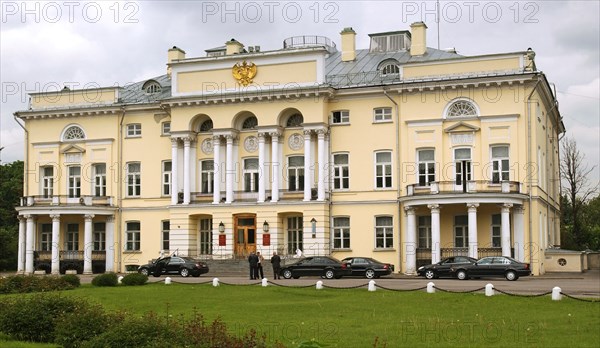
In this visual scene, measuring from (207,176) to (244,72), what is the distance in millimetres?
6963

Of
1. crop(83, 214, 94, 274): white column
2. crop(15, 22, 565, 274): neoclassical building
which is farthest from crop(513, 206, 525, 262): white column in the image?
crop(83, 214, 94, 274): white column

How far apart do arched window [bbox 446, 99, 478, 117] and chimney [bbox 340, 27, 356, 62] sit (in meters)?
9.56

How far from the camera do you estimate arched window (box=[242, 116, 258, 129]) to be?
169 ft

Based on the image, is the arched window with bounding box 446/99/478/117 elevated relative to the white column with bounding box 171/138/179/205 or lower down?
elevated

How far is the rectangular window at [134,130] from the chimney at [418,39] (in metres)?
18.0

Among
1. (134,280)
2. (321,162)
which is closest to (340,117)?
(321,162)

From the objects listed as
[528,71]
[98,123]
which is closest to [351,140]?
[528,71]

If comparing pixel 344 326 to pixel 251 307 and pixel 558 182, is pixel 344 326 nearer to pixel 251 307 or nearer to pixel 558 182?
pixel 251 307

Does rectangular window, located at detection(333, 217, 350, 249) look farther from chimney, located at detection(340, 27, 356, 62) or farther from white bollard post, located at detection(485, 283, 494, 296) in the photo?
white bollard post, located at detection(485, 283, 494, 296)

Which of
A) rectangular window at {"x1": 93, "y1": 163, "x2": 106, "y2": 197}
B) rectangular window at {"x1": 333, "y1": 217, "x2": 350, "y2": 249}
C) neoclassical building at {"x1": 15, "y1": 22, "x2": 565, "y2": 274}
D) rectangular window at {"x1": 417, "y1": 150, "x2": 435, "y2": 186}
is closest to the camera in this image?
neoclassical building at {"x1": 15, "y1": 22, "x2": 565, "y2": 274}

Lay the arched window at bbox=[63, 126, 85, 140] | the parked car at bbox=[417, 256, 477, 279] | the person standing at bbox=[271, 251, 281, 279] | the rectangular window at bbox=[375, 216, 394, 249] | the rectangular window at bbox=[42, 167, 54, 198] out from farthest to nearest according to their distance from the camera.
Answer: the rectangular window at bbox=[42, 167, 54, 198] → the arched window at bbox=[63, 126, 85, 140] → the rectangular window at bbox=[375, 216, 394, 249] → the person standing at bbox=[271, 251, 281, 279] → the parked car at bbox=[417, 256, 477, 279]

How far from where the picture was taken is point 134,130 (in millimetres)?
54656

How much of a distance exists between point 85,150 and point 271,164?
13234mm

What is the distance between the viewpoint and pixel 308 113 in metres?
49.0
